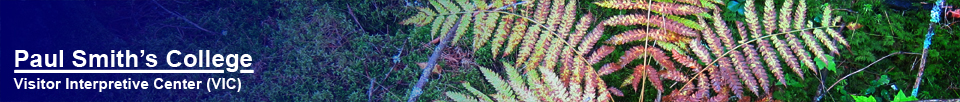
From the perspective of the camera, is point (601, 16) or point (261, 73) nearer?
point (601, 16)

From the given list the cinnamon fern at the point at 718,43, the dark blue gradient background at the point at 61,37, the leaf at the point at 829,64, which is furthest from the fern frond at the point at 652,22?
the dark blue gradient background at the point at 61,37

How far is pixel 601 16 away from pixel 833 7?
1.10 meters

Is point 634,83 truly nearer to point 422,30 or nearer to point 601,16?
point 601,16

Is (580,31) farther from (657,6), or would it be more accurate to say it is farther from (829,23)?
(829,23)

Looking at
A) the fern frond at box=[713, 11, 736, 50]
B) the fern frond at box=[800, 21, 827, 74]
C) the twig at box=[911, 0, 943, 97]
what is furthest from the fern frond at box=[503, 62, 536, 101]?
the twig at box=[911, 0, 943, 97]

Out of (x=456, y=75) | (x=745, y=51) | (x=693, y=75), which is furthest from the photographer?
(x=456, y=75)

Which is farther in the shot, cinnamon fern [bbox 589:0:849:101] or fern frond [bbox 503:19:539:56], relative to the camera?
fern frond [bbox 503:19:539:56]

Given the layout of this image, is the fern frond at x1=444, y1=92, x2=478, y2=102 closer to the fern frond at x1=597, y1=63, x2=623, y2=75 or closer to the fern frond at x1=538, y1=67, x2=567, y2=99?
the fern frond at x1=538, y1=67, x2=567, y2=99

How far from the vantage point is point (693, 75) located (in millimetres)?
2984

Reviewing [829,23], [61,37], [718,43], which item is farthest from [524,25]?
[61,37]

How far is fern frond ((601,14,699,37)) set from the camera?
275cm

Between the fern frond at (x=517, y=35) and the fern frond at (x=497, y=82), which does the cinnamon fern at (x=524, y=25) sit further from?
the fern frond at (x=497, y=82)

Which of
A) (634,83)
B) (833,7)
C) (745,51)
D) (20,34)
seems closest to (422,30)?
(634,83)

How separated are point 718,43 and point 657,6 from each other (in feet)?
1.11
